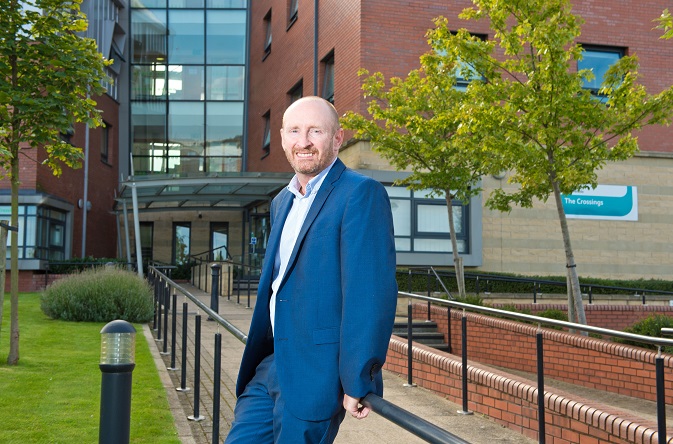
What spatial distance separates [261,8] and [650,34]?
16.4 m

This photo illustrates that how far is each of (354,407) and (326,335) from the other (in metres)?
0.26

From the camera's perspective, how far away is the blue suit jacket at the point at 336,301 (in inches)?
99.3

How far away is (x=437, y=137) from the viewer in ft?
54.4

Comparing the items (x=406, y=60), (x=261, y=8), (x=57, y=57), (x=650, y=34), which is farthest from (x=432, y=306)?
(x=261, y=8)

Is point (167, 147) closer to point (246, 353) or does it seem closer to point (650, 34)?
point (650, 34)

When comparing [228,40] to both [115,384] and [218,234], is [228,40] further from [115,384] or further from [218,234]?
[115,384]

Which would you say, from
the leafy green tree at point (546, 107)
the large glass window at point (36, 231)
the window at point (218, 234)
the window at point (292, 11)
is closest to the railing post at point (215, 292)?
the leafy green tree at point (546, 107)

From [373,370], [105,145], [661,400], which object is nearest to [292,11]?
[105,145]

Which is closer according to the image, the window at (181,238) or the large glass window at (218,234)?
the large glass window at (218,234)

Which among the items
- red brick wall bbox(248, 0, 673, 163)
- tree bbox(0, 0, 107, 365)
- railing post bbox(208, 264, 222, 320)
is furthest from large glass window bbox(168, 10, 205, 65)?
tree bbox(0, 0, 107, 365)

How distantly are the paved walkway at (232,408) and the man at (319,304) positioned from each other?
7.23 feet

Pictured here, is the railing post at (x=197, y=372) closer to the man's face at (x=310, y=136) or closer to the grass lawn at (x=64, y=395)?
the grass lawn at (x=64, y=395)

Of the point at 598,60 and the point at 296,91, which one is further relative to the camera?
the point at 296,91

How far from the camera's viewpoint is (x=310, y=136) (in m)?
2.88
